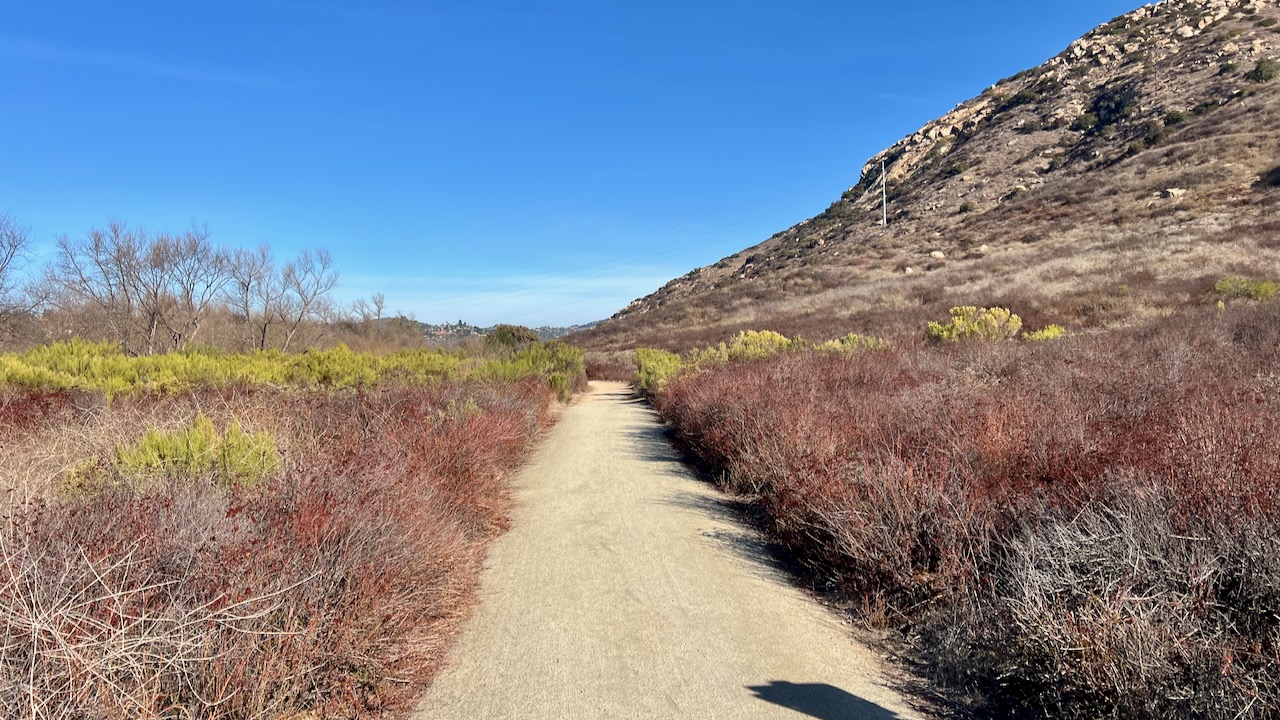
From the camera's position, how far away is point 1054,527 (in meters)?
3.56

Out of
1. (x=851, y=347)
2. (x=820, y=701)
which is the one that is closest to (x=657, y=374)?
(x=851, y=347)

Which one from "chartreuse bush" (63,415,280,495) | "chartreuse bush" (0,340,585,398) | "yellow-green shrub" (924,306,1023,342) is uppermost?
"yellow-green shrub" (924,306,1023,342)

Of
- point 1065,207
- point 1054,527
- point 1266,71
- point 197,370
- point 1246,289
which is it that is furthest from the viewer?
point 1266,71

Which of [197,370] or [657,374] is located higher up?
[197,370]

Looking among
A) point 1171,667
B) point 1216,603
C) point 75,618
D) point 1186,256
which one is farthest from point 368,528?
point 1186,256

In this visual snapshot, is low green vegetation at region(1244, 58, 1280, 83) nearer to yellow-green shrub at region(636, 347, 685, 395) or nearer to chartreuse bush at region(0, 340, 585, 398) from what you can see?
yellow-green shrub at region(636, 347, 685, 395)

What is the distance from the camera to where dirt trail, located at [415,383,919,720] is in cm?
318

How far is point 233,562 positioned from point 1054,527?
446 centimetres

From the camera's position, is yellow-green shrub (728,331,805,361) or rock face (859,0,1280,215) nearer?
yellow-green shrub (728,331,805,361)

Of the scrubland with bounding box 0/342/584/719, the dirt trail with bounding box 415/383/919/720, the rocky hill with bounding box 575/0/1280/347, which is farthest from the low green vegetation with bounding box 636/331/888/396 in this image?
the scrubland with bounding box 0/342/584/719

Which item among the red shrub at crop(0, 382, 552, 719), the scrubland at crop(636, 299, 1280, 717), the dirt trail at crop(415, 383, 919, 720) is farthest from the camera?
the dirt trail at crop(415, 383, 919, 720)

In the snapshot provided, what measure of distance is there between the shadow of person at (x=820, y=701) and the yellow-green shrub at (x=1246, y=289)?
2212 centimetres

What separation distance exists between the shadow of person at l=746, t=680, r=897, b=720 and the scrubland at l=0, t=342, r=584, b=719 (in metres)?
1.94

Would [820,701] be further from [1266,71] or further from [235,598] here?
[1266,71]
